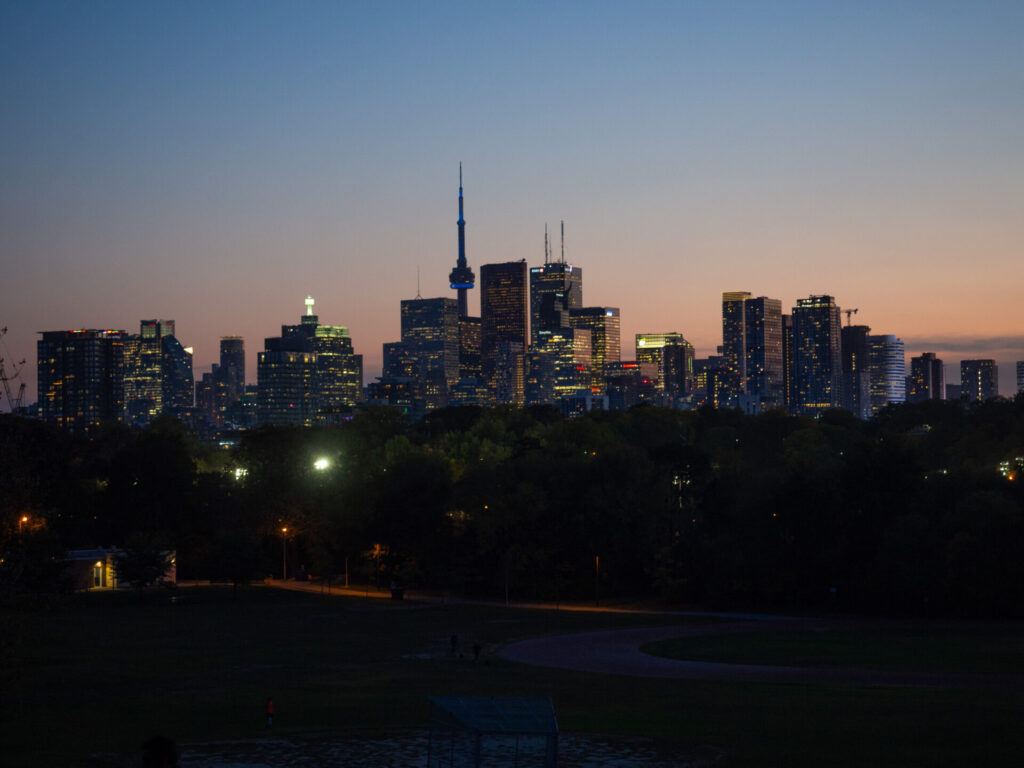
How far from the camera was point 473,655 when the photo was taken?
52.0 m

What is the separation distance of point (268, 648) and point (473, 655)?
9.29 metres

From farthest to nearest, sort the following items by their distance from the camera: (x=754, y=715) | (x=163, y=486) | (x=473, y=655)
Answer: (x=163, y=486)
(x=473, y=655)
(x=754, y=715)

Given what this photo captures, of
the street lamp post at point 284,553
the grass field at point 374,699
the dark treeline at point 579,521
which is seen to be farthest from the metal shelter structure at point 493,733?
the street lamp post at point 284,553

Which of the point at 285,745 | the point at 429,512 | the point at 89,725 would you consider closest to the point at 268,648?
the point at 89,725

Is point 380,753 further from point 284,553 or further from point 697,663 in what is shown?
point 284,553

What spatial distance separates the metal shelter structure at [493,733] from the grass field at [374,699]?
573 centimetres

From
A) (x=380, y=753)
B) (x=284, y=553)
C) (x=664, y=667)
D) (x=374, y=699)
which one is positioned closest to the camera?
(x=380, y=753)

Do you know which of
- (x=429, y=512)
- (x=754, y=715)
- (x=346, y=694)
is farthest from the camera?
(x=429, y=512)

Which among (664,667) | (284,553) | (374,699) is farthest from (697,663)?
(284,553)

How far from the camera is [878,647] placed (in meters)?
55.0

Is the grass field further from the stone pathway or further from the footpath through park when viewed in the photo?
the footpath through park

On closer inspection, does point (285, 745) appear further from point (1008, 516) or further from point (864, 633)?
point (1008, 516)

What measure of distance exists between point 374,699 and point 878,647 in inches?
1074

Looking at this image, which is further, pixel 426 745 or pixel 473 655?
pixel 473 655
